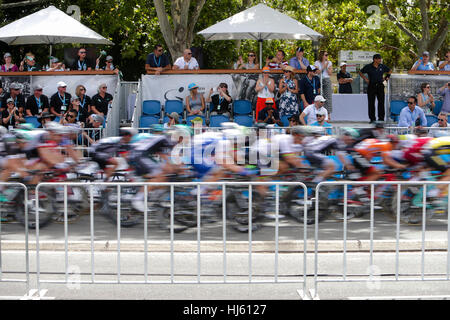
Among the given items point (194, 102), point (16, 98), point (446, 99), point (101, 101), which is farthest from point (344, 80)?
A: point (16, 98)

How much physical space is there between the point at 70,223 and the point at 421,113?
10.4 m

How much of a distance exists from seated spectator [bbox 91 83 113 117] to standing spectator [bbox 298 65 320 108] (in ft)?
15.4

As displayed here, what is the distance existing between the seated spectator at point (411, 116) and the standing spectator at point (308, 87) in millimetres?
2247

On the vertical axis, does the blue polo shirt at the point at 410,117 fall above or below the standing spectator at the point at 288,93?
below

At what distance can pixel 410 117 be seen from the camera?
15.7 meters

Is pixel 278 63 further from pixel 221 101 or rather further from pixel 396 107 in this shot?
pixel 396 107

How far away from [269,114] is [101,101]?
406cm

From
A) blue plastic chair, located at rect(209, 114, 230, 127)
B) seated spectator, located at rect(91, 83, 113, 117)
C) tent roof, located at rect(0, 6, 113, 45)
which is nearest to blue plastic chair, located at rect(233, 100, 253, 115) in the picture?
blue plastic chair, located at rect(209, 114, 230, 127)

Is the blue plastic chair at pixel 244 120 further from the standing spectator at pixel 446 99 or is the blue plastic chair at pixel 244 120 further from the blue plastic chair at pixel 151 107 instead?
the standing spectator at pixel 446 99

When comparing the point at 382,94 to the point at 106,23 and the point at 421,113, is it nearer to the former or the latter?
the point at 421,113

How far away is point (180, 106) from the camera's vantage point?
1720cm

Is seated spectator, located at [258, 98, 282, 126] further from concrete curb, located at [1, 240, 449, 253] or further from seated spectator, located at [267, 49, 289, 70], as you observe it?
concrete curb, located at [1, 240, 449, 253]

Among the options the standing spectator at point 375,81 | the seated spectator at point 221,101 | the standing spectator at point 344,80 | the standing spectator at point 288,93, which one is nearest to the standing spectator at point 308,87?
the standing spectator at point 288,93

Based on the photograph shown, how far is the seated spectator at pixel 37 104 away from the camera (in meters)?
16.7
